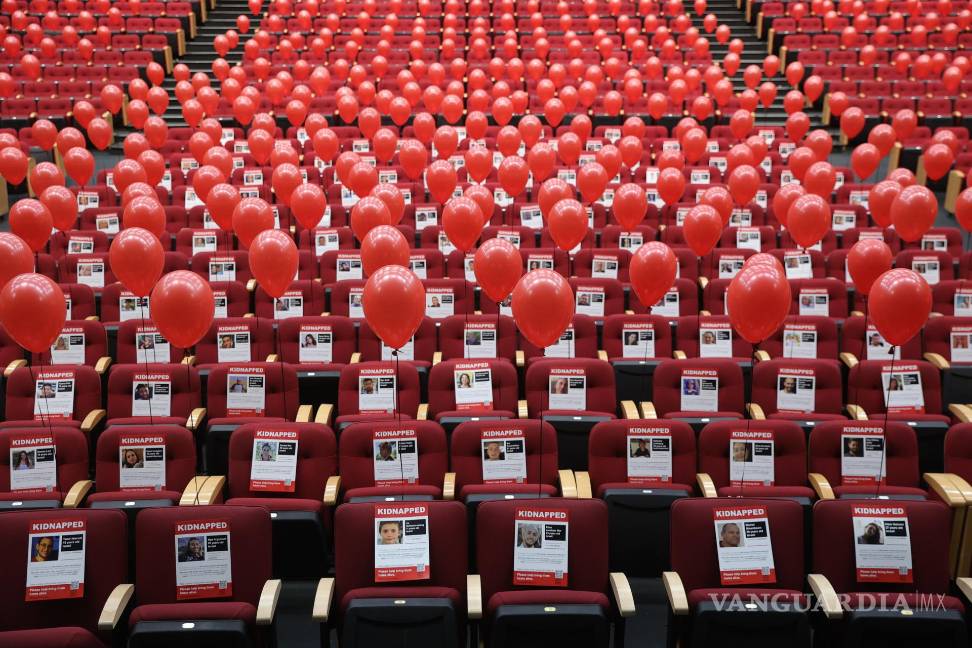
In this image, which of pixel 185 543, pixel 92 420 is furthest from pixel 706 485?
pixel 92 420

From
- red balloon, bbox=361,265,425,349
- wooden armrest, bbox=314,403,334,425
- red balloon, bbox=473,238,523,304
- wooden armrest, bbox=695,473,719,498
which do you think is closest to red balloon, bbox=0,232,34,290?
wooden armrest, bbox=314,403,334,425

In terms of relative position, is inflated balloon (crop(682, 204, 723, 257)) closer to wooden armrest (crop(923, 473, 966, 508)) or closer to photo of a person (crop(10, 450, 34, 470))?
wooden armrest (crop(923, 473, 966, 508))

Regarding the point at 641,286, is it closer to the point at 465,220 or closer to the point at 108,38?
the point at 465,220

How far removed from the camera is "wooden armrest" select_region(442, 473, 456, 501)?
3.82m

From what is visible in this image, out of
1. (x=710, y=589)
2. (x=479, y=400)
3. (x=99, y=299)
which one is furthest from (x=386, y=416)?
(x=99, y=299)

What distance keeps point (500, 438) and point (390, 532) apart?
2.91 ft

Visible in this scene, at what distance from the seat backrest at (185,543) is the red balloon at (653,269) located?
2.94 m

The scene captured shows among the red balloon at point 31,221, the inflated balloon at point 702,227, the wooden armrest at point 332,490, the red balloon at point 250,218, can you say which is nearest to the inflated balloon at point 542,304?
the wooden armrest at point 332,490

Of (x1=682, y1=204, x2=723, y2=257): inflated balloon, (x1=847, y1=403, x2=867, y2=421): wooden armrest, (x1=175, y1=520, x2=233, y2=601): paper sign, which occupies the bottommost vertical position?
(x1=175, y1=520, x2=233, y2=601): paper sign

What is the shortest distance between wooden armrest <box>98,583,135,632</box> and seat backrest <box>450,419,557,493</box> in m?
1.53

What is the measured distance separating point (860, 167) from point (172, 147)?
25.0ft

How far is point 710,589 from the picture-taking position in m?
3.14

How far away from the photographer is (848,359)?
205 inches

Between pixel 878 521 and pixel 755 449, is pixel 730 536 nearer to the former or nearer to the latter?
pixel 878 521
